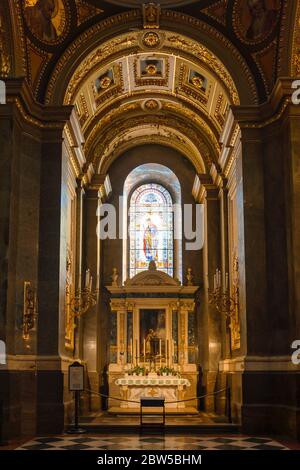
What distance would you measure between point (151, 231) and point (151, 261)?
2.06 metres

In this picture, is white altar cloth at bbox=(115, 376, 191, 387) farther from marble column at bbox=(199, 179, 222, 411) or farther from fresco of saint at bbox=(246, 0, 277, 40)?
fresco of saint at bbox=(246, 0, 277, 40)

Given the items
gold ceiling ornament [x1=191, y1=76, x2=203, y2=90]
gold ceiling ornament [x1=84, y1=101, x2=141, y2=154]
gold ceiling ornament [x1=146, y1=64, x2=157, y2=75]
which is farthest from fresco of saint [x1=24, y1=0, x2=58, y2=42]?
gold ceiling ornament [x1=84, y1=101, x2=141, y2=154]

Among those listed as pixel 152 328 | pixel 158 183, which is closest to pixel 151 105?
pixel 158 183

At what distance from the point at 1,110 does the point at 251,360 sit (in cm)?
808

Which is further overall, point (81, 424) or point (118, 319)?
point (118, 319)

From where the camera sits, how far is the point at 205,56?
18.1m

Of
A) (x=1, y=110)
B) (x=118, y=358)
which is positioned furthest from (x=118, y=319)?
(x=1, y=110)

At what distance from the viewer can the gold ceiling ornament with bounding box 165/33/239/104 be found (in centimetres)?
1744
